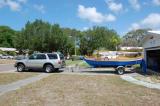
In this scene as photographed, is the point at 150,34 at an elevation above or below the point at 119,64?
above

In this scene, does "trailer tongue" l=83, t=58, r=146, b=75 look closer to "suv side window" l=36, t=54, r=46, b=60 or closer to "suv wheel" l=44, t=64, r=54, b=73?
"suv wheel" l=44, t=64, r=54, b=73

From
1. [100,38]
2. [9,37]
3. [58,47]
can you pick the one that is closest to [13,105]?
[58,47]

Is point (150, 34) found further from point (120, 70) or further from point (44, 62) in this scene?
point (44, 62)

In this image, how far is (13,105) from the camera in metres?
10.2

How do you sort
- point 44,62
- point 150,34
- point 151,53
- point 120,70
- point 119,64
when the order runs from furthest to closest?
point 151,53 → point 44,62 → point 150,34 → point 119,64 → point 120,70

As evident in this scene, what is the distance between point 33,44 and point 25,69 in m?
45.9

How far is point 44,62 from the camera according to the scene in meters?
27.5

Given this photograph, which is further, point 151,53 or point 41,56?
point 151,53

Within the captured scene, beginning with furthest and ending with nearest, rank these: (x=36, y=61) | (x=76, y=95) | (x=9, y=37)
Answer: (x=9, y=37), (x=36, y=61), (x=76, y=95)

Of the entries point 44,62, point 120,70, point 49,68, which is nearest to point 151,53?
point 120,70

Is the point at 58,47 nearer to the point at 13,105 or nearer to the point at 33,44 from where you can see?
the point at 33,44

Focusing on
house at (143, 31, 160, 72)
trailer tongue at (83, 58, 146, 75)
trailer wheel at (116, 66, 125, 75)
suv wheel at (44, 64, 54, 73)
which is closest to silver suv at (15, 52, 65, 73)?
suv wheel at (44, 64, 54, 73)

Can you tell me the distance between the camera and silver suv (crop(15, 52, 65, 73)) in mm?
27375

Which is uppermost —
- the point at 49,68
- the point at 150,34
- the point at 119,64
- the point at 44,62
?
the point at 150,34
